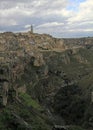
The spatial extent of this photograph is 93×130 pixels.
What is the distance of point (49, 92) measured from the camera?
6373 inches

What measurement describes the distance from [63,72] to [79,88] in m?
43.5

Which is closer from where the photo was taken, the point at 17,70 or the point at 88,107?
the point at 88,107

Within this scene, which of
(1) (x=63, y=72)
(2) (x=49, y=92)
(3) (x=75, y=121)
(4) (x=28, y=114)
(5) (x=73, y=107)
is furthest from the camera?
(1) (x=63, y=72)

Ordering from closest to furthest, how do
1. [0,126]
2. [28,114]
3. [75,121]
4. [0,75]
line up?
[0,126] → [28,114] → [0,75] → [75,121]

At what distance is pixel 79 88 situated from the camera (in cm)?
14788

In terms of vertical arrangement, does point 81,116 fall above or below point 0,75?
below

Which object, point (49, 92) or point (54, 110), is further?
point (49, 92)

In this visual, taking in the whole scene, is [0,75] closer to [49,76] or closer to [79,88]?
[79,88]

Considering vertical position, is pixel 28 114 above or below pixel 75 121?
above

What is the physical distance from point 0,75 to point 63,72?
3748 inches

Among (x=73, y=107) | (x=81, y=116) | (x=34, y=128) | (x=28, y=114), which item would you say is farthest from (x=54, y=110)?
(x=34, y=128)

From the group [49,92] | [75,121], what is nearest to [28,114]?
[75,121]

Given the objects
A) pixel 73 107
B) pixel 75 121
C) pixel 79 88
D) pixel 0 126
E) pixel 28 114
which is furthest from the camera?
pixel 79 88

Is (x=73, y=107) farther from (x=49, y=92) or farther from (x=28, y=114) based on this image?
(x=28, y=114)
